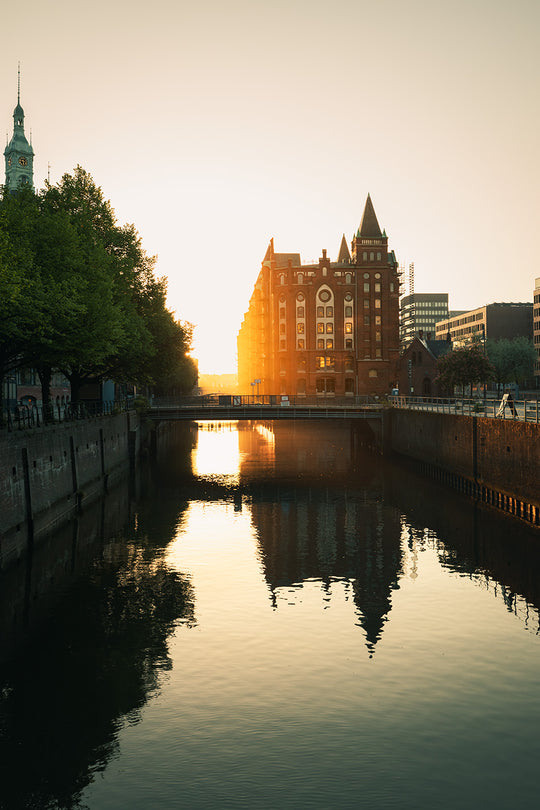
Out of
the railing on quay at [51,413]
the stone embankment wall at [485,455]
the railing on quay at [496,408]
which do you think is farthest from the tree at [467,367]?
the railing on quay at [51,413]

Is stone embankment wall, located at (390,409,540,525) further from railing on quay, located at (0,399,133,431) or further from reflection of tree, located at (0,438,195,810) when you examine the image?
railing on quay, located at (0,399,133,431)

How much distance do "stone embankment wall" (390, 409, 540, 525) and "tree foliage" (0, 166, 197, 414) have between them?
82.1 feet

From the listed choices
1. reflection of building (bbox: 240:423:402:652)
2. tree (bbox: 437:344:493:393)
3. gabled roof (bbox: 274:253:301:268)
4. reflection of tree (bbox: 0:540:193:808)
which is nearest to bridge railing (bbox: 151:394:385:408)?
reflection of building (bbox: 240:423:402:652)

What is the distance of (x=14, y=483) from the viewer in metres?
30.7

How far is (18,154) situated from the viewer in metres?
128

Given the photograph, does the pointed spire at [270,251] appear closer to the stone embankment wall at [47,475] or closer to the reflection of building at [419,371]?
the reflection of building at [419,371]

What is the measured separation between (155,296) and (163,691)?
185 feet

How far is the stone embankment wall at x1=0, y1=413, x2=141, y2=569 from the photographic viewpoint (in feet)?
97.9

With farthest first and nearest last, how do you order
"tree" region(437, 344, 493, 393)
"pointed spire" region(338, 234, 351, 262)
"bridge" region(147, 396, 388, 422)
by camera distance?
"pointed spire" region(338, 234, 351, 262) → "tree" region(437, 344, 493, 393) → "bridge" region(147, 396, 388, 422)

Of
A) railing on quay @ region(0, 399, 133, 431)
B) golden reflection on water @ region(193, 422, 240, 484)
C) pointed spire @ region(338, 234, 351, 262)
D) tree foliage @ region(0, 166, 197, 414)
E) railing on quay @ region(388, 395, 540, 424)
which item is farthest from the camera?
pointed spire @ region(338, 234, 351, 262)

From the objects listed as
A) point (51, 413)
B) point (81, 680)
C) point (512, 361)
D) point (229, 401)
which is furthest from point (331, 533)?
point (512, 361)

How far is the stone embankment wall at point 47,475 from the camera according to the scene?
2983 cm

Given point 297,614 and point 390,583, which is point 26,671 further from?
point 390,583

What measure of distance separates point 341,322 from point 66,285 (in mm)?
88537
